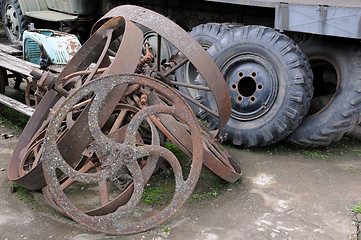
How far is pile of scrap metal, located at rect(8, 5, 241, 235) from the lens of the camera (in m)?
3.15

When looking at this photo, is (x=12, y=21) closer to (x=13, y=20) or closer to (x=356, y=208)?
(x=13, y=20)

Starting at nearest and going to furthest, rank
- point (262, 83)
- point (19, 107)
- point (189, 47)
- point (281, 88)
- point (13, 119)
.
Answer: point (189, 47), point (281, 88), point (262, 83), point (19, 107), point (13, 119)

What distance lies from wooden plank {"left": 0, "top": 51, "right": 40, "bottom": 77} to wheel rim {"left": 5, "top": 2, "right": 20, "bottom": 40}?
13.1 feet

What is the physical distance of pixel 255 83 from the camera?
5.21m

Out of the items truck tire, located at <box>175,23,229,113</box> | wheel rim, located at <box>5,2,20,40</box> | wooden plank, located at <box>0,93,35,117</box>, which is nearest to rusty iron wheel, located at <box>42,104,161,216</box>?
wooden plank, located at <box>0,93,35,117</box>

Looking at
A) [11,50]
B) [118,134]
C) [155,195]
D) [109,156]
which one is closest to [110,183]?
[155,195]

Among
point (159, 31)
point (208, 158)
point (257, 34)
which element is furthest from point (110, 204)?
point (257, 34)

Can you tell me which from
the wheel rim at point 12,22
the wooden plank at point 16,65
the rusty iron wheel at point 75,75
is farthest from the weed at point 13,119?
the wheel rim at point 12,22

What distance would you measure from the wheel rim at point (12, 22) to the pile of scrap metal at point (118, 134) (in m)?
5.94

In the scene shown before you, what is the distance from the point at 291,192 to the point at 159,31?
6.59 feet

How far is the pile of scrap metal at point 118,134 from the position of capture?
10.3ft

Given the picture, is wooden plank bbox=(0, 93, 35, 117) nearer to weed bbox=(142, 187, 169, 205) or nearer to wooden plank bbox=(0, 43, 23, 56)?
wooden plank bbox=(0, 43, 23, 56)

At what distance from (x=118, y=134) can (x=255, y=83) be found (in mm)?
2246

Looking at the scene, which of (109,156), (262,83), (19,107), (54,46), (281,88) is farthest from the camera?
(54,46)
